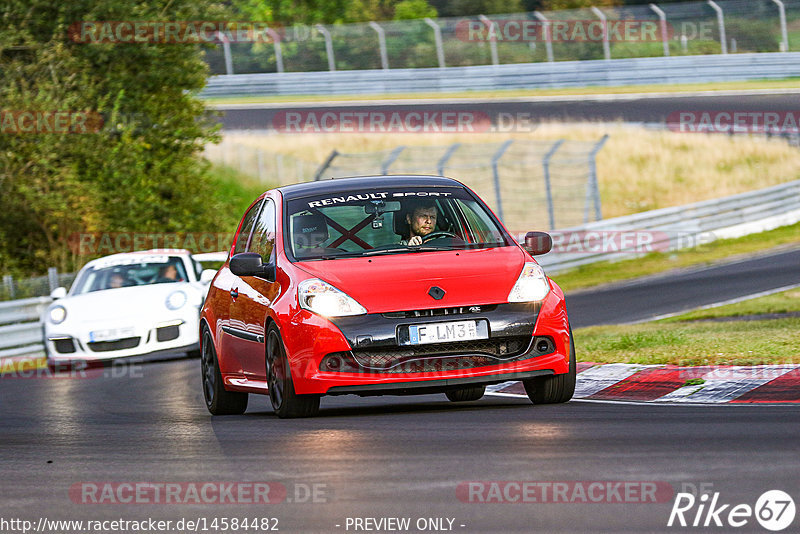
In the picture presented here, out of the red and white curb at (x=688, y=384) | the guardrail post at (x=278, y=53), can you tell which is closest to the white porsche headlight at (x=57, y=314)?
the red and white curb at (x=688, y=384)

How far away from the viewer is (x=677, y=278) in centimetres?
2320

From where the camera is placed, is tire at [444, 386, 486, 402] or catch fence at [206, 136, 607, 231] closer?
tire at [444, 386, 486, 402]

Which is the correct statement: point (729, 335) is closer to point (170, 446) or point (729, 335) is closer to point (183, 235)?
point (170, 446)

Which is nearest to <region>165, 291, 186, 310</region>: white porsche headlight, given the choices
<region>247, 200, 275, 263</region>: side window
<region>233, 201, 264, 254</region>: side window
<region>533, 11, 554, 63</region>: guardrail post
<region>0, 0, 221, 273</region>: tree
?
<region>233, 201, 264, 254</region>: side window

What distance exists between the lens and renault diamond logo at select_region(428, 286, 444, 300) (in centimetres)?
838

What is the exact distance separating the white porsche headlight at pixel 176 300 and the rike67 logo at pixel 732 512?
12.3 meters

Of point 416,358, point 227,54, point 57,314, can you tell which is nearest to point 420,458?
point 416,358

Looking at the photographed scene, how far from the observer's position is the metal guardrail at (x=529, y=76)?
3969 centimetres

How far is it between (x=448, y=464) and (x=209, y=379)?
4.19 meters

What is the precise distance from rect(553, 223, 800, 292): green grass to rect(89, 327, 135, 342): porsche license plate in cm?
927

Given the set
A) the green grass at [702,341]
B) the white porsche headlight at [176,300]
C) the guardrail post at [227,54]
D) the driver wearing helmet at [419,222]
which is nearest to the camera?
the driver wearing helmet at [419,222]

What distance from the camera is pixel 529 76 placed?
42.4 meters

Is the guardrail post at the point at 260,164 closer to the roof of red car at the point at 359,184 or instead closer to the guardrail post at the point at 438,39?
the guardrail post at the point at 438,39

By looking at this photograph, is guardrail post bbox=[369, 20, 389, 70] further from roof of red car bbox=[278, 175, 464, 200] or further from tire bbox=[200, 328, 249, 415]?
roof of red car bbox=[278, 175, 464, 200]
